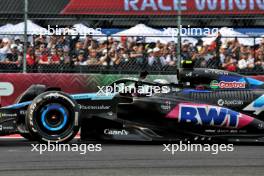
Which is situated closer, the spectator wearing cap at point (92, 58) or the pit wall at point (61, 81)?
the pit wall at point (61, 81)

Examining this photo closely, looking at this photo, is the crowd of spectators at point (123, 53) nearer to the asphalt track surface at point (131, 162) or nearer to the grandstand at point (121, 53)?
the grandstand at point (121, 53)

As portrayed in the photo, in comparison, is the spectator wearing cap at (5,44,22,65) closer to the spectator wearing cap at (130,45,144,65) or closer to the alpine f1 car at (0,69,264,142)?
the spectator wearing cap at (130,45,144,65)

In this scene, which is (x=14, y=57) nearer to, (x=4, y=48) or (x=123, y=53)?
(x=4, y=48)

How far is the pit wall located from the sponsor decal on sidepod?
236 centimetres

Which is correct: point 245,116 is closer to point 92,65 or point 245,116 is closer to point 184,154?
point 184,154

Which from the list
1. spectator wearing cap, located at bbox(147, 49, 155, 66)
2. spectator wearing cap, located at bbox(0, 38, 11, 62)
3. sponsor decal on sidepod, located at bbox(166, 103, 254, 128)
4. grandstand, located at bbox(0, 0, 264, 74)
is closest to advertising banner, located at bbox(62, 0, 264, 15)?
grandstand, located at bbox(0, 0, 264, 74)

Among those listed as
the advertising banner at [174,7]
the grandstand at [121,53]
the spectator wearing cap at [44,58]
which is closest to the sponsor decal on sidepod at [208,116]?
the grandstand at [121,53]

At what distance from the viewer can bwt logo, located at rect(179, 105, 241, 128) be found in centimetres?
848

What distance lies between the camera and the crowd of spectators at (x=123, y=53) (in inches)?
445

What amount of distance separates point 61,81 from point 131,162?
449 centimetres

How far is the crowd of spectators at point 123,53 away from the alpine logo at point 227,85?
2.57m

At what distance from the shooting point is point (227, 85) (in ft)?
29.3

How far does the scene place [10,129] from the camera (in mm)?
8336

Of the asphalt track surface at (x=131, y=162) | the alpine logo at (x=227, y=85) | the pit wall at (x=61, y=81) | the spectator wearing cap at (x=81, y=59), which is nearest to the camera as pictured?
the asphalt track surface at (x=131, y=162)
